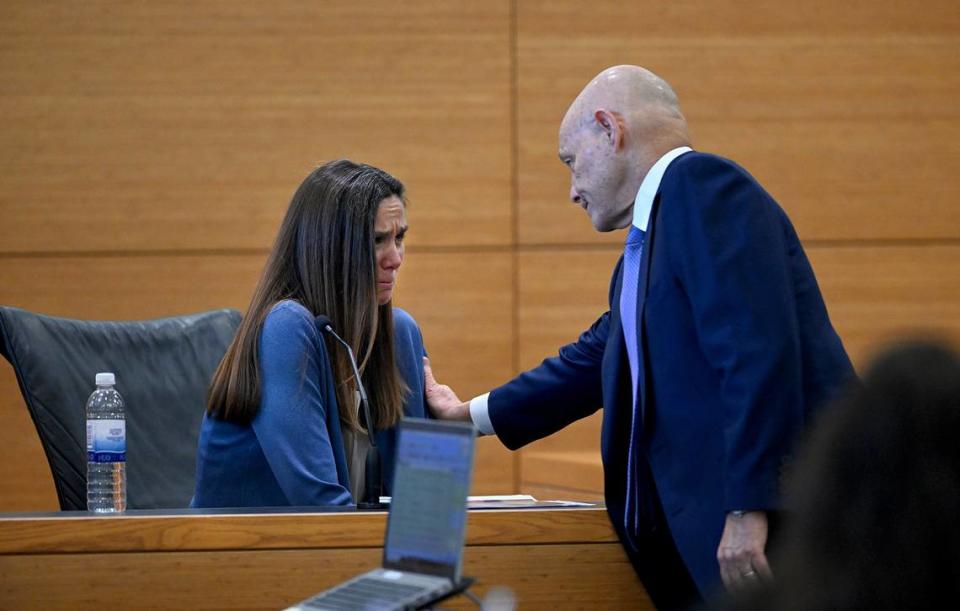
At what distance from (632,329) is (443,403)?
912 mm

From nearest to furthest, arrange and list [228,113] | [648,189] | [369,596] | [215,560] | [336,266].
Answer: [369,596], [215,560], [648,189], [336,266], [228,113]

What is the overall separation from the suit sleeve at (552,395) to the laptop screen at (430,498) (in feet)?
4.19

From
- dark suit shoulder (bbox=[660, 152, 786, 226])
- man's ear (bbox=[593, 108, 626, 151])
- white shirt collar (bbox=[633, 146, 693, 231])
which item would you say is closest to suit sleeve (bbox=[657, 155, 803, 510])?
dark suit shoulder (bbox=[660, 152, 786, 226])

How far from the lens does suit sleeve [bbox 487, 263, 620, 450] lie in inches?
110

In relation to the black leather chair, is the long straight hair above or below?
above

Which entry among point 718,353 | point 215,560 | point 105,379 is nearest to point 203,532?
point 215,560

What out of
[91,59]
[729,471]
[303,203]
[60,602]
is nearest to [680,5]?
[91,59]

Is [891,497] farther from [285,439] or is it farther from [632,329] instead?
[285,439]

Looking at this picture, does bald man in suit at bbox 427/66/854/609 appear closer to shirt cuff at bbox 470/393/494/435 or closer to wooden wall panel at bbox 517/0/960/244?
shirt cuff at bbox 470/393/494/435

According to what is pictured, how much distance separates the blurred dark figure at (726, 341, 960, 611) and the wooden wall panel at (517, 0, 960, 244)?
Result: 3849mm

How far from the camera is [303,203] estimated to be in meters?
2.70

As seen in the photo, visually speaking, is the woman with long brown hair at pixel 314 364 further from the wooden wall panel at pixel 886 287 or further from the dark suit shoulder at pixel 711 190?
the wooden wall panel at pixel 886 287

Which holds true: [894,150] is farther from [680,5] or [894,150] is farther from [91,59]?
[91,59]

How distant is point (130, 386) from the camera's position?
294cm
